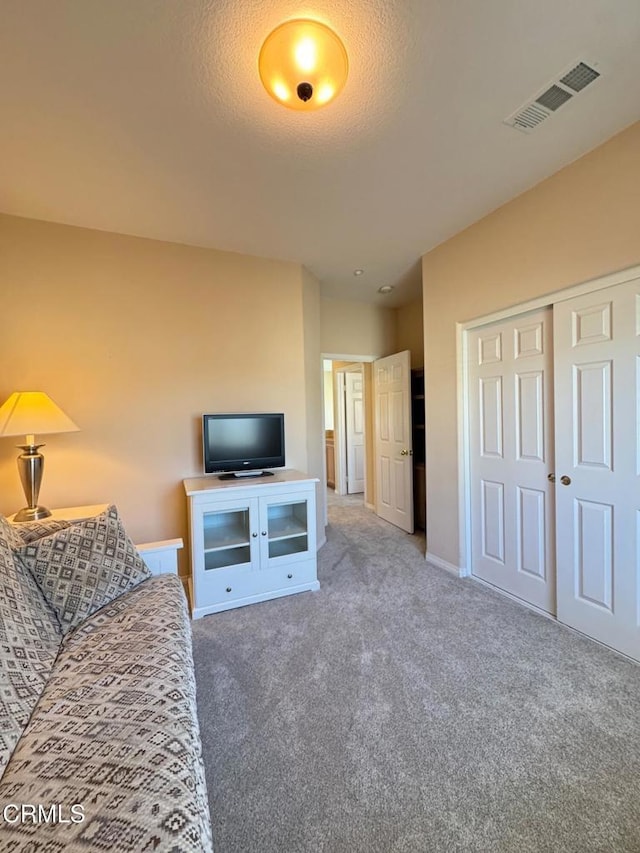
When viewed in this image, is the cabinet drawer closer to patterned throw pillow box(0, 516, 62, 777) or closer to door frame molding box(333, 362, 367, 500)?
patterned throw pillow box(0, 516, 62, 777)

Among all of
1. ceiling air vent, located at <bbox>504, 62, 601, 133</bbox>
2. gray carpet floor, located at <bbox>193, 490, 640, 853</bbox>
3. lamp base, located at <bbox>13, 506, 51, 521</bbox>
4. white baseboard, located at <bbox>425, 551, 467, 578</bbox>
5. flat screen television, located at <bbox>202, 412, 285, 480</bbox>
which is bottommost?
gray carpet floor, located at <bbox>193, 490, 640, 853</bbox>

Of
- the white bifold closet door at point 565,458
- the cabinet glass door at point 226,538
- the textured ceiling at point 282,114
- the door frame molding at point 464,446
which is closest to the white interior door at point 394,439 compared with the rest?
the door frame molding at point 464,446

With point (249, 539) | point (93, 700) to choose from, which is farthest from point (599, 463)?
point (93, 700)

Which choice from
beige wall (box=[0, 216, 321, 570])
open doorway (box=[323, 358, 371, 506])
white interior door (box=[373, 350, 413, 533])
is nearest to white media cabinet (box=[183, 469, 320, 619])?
beige wall (box=[0, 216, 321, 570])

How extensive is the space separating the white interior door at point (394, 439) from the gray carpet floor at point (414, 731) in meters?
1.68

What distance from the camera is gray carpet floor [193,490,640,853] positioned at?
1130mm

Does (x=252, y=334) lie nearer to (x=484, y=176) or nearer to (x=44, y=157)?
(x=44, y=157)

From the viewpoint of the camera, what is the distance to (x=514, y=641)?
204 centimetres

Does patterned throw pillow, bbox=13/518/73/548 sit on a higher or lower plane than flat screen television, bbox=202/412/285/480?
lower

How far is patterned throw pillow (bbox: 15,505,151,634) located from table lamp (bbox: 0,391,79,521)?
0.72 metres

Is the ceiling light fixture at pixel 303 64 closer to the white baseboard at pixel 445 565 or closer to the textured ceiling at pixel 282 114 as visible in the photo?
the textured ceiling at pixel 282 114

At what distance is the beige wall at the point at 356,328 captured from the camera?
4.16 metres

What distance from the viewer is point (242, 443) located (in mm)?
2818

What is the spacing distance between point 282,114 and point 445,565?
10.6 ft
